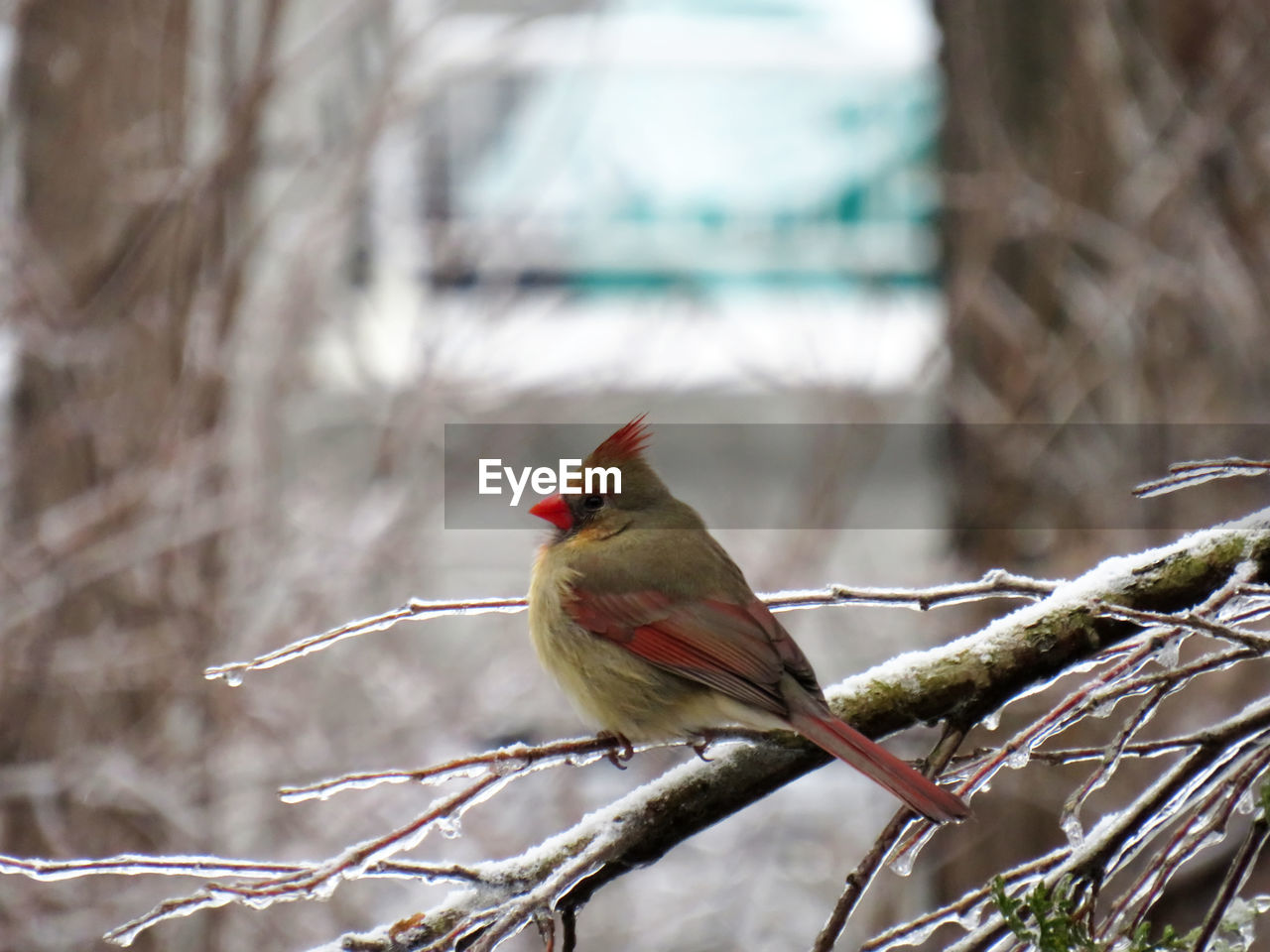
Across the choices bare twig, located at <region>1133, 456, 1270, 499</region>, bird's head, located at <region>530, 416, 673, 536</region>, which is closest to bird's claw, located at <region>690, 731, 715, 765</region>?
bird's head, located at <region>530, 416, 673, 536</region>

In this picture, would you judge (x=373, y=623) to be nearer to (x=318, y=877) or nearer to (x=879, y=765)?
(x=318, y=877)

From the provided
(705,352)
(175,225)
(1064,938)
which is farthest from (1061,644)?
(705,352)

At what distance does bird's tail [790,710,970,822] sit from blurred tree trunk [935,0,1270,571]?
3108 millimetres

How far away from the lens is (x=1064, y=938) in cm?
144

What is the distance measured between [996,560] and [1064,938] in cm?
392

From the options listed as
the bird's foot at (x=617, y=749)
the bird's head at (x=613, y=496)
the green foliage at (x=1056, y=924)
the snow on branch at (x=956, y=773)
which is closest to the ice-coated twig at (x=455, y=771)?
the snow on branch at (x=956, y=773)

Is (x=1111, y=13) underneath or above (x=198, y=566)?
above

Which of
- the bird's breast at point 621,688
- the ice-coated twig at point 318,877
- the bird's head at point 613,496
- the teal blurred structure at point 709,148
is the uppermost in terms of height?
the teal blurred structure at point 709,148

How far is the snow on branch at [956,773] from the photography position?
1558 millimetres

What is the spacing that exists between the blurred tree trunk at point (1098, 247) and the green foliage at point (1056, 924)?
3.50 m

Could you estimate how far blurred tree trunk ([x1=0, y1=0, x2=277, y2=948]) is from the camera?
436 centimetres

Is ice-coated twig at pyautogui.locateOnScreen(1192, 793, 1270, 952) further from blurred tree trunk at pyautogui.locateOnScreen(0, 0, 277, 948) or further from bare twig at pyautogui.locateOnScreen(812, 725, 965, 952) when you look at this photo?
blurred tree trunk at pyautogui.locateOnScreen(0, 0, 277, 948)

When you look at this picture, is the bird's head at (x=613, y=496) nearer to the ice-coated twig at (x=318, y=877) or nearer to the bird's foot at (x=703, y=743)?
the bird's foot at (x=703, y=743)

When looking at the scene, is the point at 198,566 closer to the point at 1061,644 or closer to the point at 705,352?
the point at 1061,644
